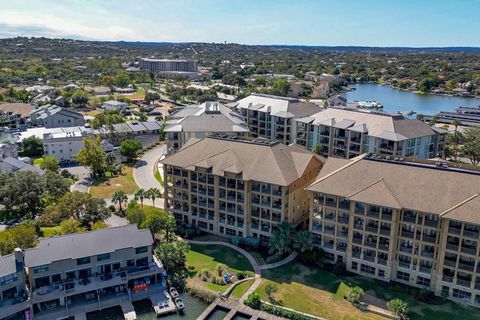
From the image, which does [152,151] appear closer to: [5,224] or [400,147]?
[5,224]

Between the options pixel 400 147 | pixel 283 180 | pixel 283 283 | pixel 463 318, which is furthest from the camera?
pixel 400 147

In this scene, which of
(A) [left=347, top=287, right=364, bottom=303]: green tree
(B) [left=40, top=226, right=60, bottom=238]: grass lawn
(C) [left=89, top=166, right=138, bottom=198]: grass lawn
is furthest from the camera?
(C) [left=89, top=166, right=138, bottom=198]: grass lawn

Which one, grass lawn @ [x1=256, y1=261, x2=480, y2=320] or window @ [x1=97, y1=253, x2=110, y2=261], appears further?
window @ [x1=97, y1=253, x2=110, y2=261]

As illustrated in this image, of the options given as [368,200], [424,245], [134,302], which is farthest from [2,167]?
[424,245]

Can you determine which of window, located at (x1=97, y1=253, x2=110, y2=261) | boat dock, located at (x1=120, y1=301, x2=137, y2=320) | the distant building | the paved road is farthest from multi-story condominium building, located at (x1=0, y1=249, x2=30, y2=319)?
the distant building

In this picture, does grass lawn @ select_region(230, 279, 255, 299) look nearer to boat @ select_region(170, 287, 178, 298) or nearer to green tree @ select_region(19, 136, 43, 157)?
boat @ select_region(170, 287, 178, 298)

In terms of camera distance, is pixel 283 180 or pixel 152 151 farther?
pixel 152 151

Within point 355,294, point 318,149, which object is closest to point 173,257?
point 355,294

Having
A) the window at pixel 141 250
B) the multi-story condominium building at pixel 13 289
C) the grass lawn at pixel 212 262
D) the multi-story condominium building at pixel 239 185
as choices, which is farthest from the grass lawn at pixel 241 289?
the multi-story condominium building at pixel 13 289
